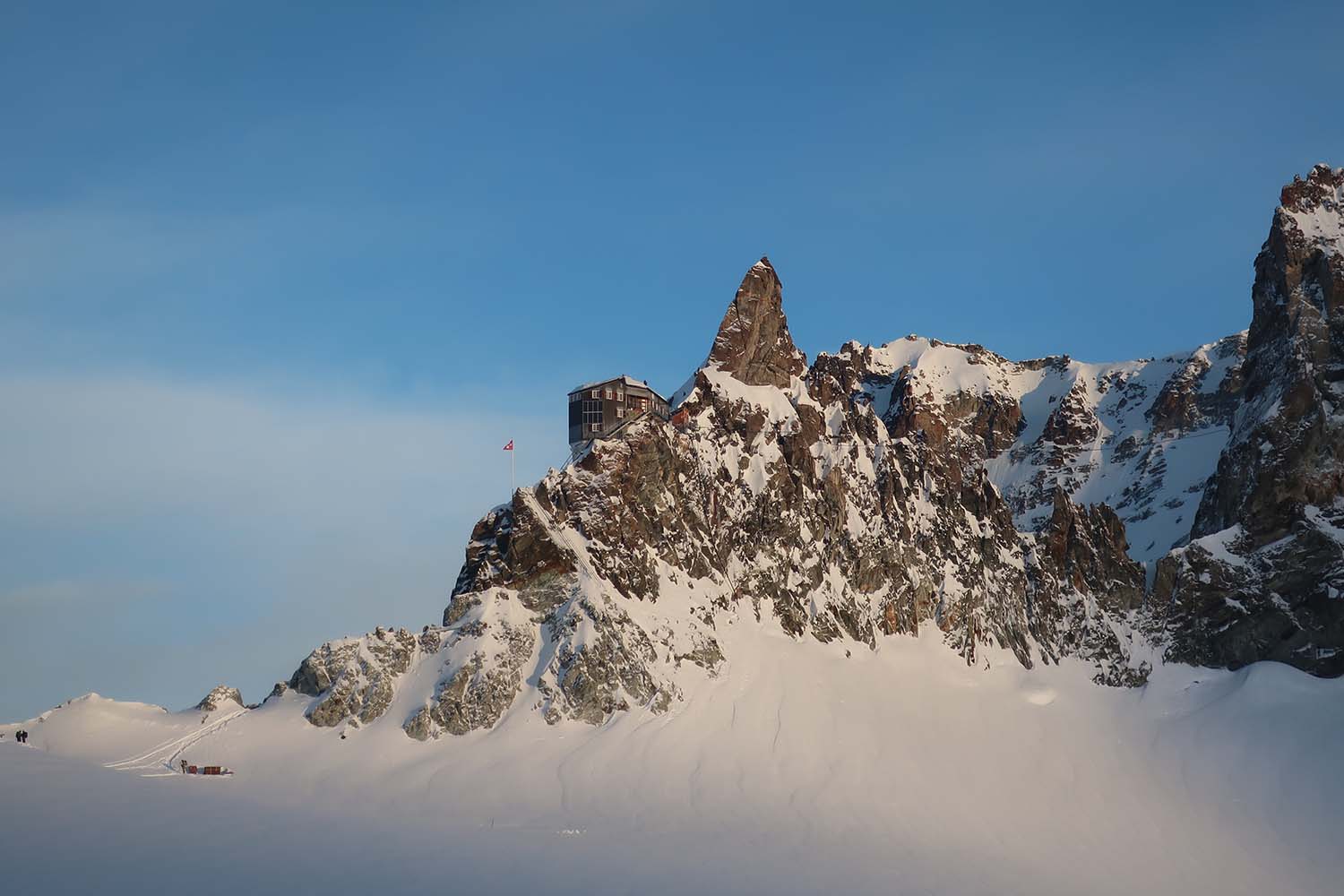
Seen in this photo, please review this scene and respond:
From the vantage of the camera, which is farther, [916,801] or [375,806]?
[916,801]

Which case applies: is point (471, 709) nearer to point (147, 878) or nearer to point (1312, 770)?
point (147, 878)

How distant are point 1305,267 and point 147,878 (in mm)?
160848

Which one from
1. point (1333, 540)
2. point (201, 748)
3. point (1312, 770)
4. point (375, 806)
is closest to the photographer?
point (375, 806)

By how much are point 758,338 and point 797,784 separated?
2407 inches

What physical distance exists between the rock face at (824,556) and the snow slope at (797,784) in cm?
315

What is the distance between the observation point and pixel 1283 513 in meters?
168

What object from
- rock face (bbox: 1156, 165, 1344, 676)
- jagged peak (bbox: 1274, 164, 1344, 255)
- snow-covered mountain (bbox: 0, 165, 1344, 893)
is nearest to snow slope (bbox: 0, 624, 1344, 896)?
snow-covered mountain (bbox: 0, 165, 1344, 893)

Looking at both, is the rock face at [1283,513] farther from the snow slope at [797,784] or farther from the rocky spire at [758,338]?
the rocky spire at [758,338]

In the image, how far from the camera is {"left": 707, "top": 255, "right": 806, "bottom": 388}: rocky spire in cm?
17650

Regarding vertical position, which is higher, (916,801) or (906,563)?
(906,563)

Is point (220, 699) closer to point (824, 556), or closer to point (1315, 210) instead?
point (824, 556)

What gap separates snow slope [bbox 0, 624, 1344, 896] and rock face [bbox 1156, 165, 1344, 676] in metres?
4.51

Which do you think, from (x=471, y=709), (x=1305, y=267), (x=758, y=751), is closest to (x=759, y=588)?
(x=758, y=751)

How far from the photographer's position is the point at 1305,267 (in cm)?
18662
